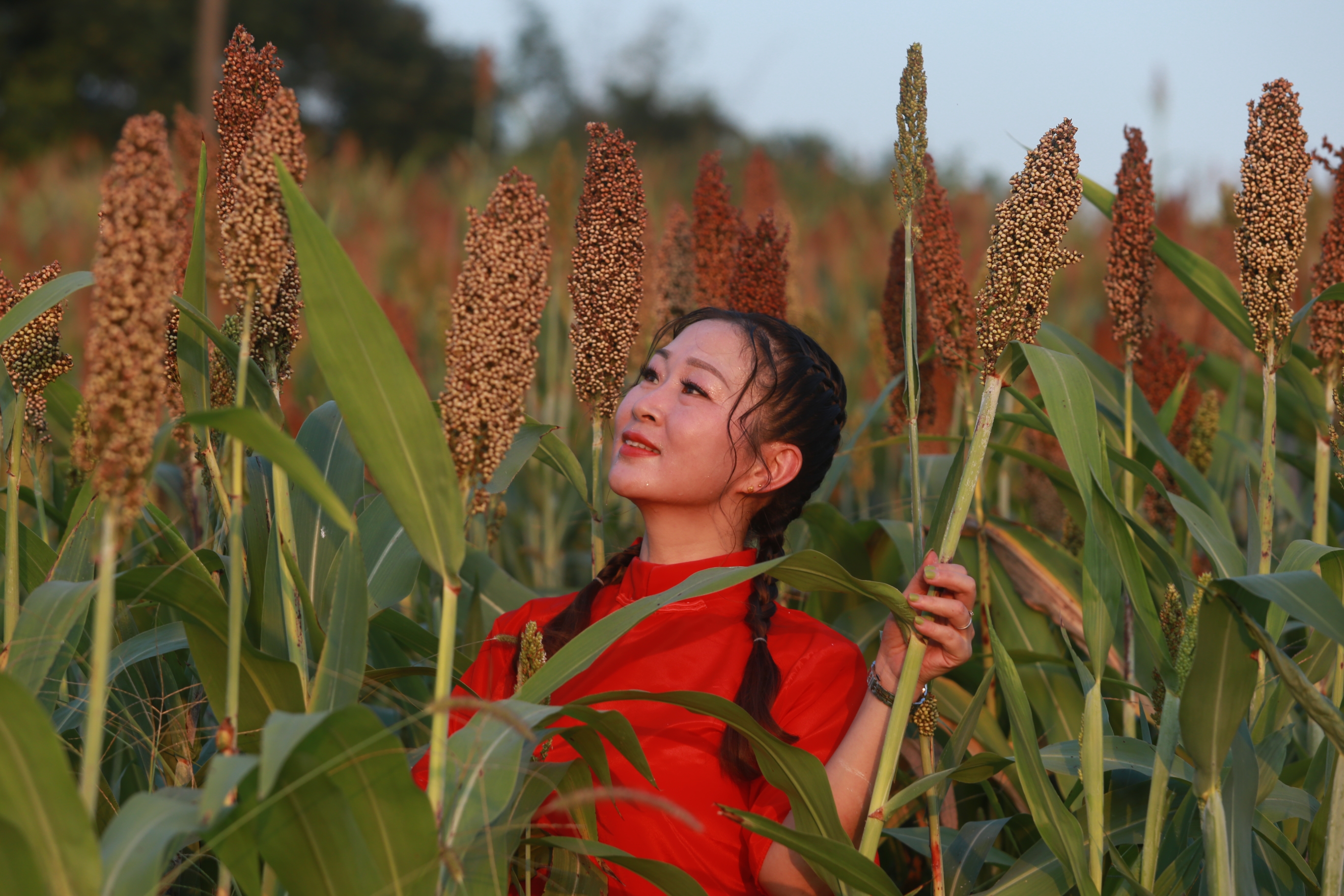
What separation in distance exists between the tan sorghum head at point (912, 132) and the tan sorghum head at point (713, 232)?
1.13 m

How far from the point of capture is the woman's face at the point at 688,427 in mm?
2072

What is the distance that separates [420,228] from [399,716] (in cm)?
847

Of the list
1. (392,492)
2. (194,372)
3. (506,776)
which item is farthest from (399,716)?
(392,492)

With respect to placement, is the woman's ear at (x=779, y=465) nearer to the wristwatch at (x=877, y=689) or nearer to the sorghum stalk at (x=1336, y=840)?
the wristwatch at (x=877, y=689)

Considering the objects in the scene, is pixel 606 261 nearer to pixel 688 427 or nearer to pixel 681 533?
pixel 688 427

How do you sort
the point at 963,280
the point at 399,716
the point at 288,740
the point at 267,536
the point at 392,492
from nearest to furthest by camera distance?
the point at 288,740, the point at 392,492, the point at 267,536, the point at 399,716, the point at 963,280

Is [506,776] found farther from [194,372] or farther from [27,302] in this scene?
[27,302]

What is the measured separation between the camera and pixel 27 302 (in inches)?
58.4

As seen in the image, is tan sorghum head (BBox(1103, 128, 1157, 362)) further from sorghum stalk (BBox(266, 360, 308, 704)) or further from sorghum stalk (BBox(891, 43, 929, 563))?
sorghum stalk (BBox(266, 360, 308, 704))

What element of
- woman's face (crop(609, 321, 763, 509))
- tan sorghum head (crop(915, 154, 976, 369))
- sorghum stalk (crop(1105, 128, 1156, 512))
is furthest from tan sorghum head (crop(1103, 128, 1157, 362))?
woman's face (crop(609, 321, 763, 509))

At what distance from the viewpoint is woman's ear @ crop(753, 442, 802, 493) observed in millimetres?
2232

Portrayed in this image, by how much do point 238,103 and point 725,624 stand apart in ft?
4.01

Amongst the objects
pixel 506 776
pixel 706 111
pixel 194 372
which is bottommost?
pixel 506 776

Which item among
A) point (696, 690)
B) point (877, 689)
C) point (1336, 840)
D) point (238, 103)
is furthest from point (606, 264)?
point (1336, 840)
